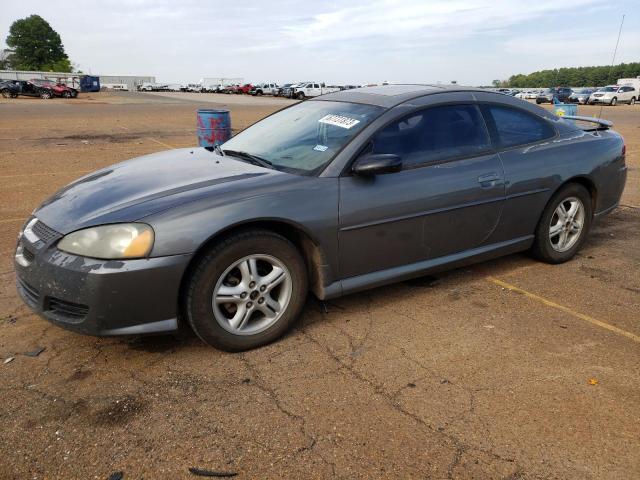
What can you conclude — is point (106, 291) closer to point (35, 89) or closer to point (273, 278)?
point (273, 278)

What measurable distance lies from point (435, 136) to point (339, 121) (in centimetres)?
69

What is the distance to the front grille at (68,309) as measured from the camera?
2.73m

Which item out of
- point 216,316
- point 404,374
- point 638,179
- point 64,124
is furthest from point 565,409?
point 64,124

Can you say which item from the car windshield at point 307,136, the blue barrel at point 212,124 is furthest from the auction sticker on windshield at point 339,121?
the blue barrel at point 212,124

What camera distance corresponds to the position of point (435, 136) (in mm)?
3697

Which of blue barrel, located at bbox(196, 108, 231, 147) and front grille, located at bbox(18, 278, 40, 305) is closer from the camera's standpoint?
front grille, located at bbox(18, 278, 40, 305)

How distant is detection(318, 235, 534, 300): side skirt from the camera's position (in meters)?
3.34

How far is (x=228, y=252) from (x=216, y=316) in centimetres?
37

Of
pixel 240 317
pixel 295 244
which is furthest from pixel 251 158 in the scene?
pixel 240 317

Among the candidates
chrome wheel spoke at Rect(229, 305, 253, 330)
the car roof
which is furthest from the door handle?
chrome wheel spoke at Rect(229, 305, 253, 330)

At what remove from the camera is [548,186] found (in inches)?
164

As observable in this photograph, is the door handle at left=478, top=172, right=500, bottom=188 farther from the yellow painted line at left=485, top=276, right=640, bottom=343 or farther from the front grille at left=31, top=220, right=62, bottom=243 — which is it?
the front grille at left=31, top=220, right=62, bottom=243

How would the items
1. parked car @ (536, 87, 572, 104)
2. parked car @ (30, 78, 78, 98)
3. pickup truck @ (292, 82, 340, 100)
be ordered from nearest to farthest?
parked car @ (30, 78, 78, 98) → parked car @ (536, 87, 572, 104) → pickup truck @ (292, 82, 340, 100)

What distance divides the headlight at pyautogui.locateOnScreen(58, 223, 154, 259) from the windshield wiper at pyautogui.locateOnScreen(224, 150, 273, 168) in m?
1.01
